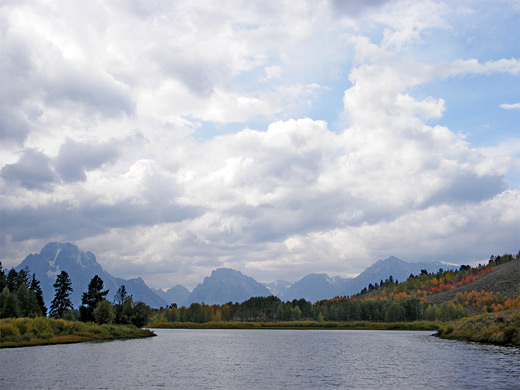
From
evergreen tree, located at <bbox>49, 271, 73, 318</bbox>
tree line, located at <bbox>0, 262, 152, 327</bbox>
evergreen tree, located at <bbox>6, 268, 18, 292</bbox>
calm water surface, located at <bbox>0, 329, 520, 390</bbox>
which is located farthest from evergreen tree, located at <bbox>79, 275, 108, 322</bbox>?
calm water surface, located at <bbox>0, 329, 520, 390</bbox>

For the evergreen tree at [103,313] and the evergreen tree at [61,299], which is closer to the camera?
the evergreen tree at [103,313]

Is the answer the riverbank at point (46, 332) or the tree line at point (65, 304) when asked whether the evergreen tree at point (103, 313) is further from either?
the riverbank at point (46, 332)

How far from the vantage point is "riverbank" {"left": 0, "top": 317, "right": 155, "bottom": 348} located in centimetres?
9375

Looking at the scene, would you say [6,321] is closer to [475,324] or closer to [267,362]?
[267,362]

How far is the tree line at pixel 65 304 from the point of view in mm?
129125

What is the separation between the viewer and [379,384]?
48375 millimetres

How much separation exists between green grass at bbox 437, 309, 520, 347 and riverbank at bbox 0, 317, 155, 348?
329 ft

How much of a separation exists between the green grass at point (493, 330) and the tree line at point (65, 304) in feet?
361

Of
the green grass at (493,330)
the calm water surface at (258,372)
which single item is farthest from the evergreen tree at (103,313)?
the green grass at (493,330)

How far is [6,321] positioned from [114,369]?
52.9 metres

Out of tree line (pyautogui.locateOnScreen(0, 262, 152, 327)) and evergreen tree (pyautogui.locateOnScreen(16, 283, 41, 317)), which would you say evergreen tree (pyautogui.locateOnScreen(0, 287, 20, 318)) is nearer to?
tree line (pyautogui.locateOnScreen(0, 262, 152, 327))

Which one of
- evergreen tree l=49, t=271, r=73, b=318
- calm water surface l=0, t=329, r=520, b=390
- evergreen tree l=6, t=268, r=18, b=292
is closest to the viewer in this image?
calm water surface l=0, t=329, r=520, b=390

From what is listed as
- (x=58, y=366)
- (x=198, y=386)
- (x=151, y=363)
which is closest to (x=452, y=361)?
(x=198, y=386)

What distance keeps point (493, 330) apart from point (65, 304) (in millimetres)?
138802
